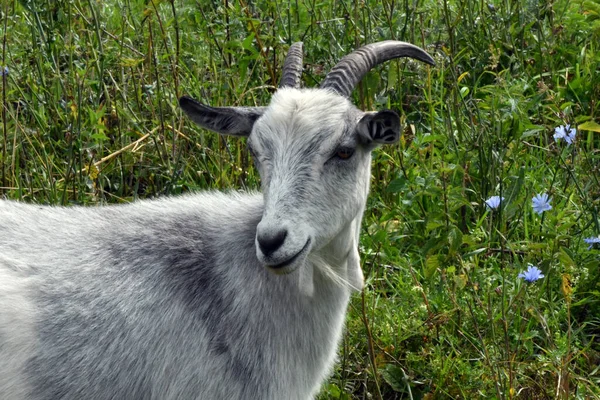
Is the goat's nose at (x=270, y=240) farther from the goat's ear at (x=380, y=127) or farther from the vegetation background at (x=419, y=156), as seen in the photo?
the vegetation background at (x=419, y=156)

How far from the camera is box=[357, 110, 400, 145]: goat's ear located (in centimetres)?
342

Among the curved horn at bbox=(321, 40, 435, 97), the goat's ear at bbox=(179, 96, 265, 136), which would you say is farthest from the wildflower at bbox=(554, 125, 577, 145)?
the goat's ear at bbox=(179, 96, 265, 136)

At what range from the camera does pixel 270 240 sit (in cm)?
317

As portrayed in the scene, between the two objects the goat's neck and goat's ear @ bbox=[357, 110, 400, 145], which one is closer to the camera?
goat's ear @ bbox=[357, 110, 400, 145]

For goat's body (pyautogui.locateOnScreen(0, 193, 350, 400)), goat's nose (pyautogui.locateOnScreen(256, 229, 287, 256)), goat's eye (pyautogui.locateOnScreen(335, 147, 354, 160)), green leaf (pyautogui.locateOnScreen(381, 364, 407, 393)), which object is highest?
goat's eye (pyautogui.locateOnScreen(335, 147, 354, 160))

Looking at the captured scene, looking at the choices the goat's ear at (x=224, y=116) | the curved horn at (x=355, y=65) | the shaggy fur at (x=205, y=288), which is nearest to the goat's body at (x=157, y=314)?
the shaggy fur at (x=205, y=288)

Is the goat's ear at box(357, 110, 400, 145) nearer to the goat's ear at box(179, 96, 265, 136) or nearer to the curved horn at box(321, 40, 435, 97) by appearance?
the curved horn at box(321, 40, 435, 97)

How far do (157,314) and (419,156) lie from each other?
6.69 feet

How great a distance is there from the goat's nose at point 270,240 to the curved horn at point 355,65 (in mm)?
821

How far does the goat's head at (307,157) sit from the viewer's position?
3.25 meters

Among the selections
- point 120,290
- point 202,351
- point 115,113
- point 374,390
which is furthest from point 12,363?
point 115,113

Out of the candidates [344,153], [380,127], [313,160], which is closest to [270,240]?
[313,160]

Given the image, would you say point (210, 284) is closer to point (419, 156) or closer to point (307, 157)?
point (307, 157)

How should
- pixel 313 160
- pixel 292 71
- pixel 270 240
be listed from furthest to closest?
1. pixel 292 71
2. pixel 313 160
3. pixel 270 240
